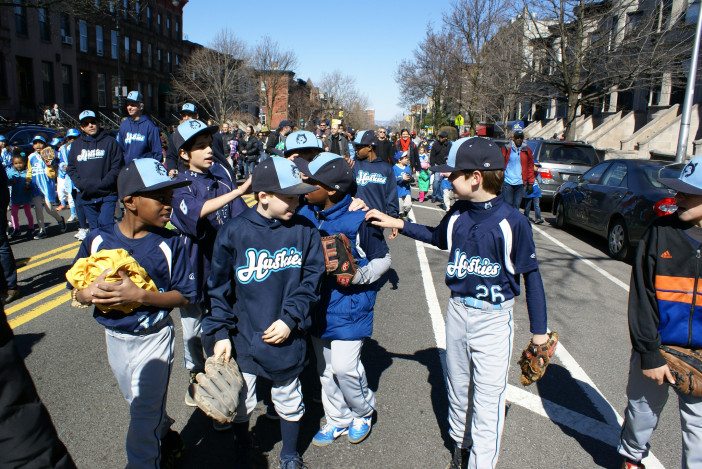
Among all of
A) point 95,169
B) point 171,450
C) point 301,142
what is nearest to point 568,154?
point 301,142

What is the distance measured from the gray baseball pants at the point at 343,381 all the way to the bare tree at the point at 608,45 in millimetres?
20957

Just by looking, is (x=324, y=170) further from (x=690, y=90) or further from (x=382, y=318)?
(x=690, y=90)

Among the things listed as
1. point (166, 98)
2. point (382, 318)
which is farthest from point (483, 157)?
point (166, 98)

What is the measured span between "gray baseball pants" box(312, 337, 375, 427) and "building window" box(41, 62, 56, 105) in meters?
38.0

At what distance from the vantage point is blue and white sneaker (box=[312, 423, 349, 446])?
339 cm

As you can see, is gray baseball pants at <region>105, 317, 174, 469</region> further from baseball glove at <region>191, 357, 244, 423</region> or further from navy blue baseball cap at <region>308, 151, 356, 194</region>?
navy blue baseball cap at <region>308, 151, 356, 194</region>

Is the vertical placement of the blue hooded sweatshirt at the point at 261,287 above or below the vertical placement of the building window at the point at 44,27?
below

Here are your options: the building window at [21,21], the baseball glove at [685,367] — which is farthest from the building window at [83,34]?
the baseball glove at [685,367]

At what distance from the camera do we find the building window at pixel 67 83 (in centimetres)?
3662

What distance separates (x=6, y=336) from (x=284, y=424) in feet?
5.70

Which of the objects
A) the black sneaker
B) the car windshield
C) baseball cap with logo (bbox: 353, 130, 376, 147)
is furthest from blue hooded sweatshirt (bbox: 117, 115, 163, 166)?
the car windshield

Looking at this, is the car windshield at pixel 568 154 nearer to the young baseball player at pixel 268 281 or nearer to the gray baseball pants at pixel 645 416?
the gray baseball pants at pixel 645 416

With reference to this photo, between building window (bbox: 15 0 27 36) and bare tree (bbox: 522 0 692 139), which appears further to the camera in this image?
building window (bbox: 15 0 27 36)

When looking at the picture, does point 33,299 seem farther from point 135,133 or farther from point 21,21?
point 21,21
